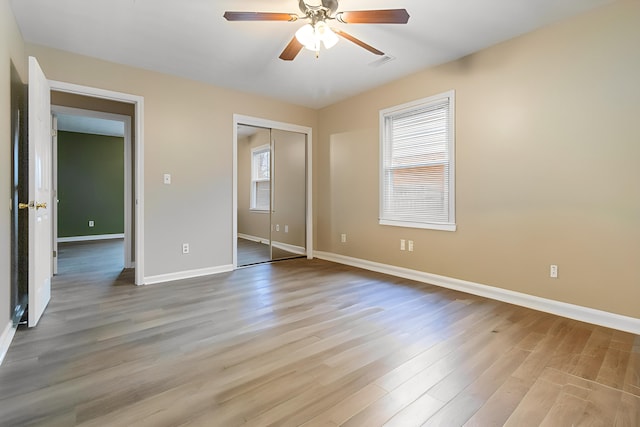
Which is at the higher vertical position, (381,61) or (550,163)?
(381,61)

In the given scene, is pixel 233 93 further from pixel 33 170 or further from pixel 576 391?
pixel 576 391

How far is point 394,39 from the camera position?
295 cm

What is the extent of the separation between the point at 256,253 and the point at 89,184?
5014 millimetres

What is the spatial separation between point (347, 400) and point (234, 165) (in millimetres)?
3448

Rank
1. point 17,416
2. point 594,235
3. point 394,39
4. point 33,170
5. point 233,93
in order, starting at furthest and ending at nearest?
point 233,93
point 394,39
point 594,235
point 33,170
point 17,416

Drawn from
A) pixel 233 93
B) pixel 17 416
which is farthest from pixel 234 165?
pixel 17 416

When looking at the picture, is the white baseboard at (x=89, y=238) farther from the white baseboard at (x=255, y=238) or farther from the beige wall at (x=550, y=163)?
the beige wall at (x=550, y=163)

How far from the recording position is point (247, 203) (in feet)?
20.2

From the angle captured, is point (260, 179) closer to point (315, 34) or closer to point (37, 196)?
point (37, 196)

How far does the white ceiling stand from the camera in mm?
2441

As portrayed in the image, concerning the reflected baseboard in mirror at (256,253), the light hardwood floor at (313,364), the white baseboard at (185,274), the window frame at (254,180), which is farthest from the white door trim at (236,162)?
the light hardwood floor at (313,364)

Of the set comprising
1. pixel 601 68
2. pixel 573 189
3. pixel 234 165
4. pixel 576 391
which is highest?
pixel 601 68

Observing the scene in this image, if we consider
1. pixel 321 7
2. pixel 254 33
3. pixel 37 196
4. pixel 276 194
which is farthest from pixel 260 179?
pixel 321 7

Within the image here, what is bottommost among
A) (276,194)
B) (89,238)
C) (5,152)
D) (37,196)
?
(89,238)
